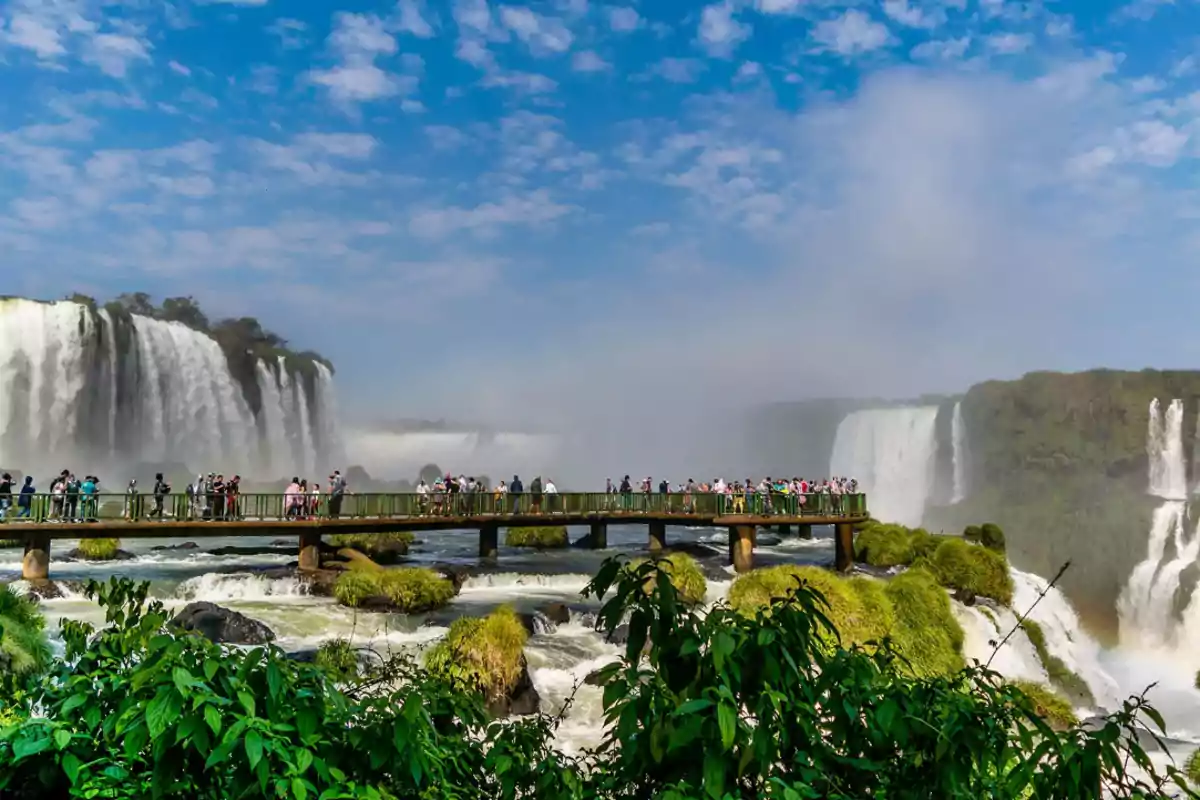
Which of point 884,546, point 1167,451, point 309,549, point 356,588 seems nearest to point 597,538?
point 884,546

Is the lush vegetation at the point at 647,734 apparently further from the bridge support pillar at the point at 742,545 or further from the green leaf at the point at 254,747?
the bridge support pillar at the point at 742,545

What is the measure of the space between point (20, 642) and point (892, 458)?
60.0 metres

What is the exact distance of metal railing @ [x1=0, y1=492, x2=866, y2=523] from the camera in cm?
2128

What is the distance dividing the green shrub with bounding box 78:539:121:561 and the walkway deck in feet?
3.64

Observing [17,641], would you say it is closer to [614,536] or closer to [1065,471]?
[614,536]

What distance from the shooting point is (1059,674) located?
1936 cm

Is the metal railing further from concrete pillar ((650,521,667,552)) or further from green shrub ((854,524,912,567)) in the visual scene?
concrete pillar ((650,521,667,552))

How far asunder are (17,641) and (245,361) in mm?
59927

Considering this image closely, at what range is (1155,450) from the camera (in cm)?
4906

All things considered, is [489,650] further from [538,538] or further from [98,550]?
[538,538]

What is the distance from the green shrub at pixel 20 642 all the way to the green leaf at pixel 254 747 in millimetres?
5601

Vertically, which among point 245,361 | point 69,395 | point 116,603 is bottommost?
point 116,603

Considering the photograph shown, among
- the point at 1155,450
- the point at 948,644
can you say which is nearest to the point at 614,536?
the point at 948,644

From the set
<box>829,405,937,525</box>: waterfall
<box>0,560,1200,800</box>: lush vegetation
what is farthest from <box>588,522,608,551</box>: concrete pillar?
<box>829,405,937,525</box>: waterfall
